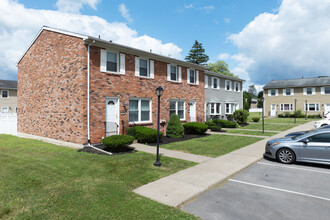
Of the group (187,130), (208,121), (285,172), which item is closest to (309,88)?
(208,121)

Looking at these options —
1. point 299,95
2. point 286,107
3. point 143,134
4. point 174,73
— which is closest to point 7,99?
point 174,73

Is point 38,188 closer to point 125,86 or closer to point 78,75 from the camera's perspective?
point 78,75

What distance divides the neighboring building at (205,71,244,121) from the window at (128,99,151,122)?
929 centimetres

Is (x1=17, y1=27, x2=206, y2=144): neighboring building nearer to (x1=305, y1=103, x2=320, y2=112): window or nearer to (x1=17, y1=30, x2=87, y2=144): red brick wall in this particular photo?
(x1=17, y1=30, x2=87, y2=144): red brick wall

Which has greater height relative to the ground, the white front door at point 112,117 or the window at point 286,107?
the window at point 286,107

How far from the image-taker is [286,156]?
28.0 ft

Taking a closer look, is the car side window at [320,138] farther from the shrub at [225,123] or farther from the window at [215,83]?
the window at [215,83]

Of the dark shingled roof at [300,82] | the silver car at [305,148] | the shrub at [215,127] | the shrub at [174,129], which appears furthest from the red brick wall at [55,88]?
the dark shingled roof at [300,82]

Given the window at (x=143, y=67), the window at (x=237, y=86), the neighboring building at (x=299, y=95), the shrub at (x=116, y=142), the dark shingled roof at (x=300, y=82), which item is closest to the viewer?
→ the shrub at (x=116, y=142)

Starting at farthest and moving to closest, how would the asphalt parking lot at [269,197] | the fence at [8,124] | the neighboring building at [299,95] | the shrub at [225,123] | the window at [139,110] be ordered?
the neighboring building at [299,95] < the shrub at [225,123] < the fence at [8,124] < the window at [139,110] < the asphalt parking lot at [269,197]

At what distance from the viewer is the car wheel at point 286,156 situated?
8.42m

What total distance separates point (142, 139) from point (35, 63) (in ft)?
33.1

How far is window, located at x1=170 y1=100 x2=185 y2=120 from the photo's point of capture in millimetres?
17125

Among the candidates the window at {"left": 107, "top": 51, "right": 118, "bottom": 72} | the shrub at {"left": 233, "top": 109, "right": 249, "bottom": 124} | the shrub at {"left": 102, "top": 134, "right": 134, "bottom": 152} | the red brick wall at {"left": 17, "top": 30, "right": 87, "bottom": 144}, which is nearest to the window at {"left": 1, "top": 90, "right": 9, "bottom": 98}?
the red brick wall at {"left": 17, "top": 30, "right": 87, "bottom": 144}
